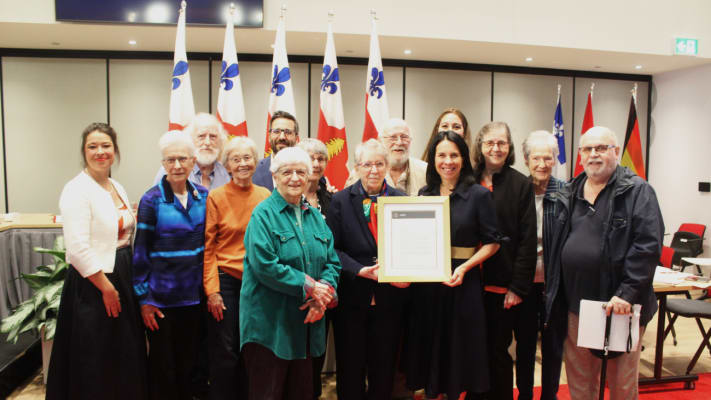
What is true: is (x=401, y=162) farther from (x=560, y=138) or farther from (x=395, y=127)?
(x=560, y=138)

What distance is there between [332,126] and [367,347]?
2687 millimetres

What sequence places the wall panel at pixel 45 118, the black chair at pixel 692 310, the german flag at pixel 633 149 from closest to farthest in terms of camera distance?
the black chair at pixel 692 310 < the wall panel at pixel 45 118 < the german flag at pixel 633 149

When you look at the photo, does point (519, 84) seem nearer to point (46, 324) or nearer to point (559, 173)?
point (559, 173)

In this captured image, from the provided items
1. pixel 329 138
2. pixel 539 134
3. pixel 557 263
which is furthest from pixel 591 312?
pixel 329 138

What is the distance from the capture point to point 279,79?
4410 mm

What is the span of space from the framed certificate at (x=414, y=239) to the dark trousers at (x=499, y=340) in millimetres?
457

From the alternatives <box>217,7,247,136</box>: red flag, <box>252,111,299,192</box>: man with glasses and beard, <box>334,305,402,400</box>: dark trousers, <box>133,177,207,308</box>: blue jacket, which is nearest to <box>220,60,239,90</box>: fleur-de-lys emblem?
<box>217,7,247,136</box>: red flag

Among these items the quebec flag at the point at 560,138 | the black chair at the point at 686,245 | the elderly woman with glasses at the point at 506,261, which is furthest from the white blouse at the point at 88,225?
the black chair at the point at 686,245

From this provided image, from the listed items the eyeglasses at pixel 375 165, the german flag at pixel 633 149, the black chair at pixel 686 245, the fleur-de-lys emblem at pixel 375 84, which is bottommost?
the black chair at pixel 686 245

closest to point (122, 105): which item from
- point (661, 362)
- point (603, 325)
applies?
point (603, 325)

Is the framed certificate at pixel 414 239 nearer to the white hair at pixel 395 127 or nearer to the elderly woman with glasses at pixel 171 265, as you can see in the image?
the white hair at pixel 395 127

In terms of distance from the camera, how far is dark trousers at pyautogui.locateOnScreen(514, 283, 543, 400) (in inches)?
98.9

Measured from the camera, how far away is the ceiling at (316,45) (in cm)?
538

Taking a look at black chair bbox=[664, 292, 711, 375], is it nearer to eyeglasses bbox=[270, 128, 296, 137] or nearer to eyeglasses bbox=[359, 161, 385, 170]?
eyeglasses bbox=[359, 161, 385, 170]
